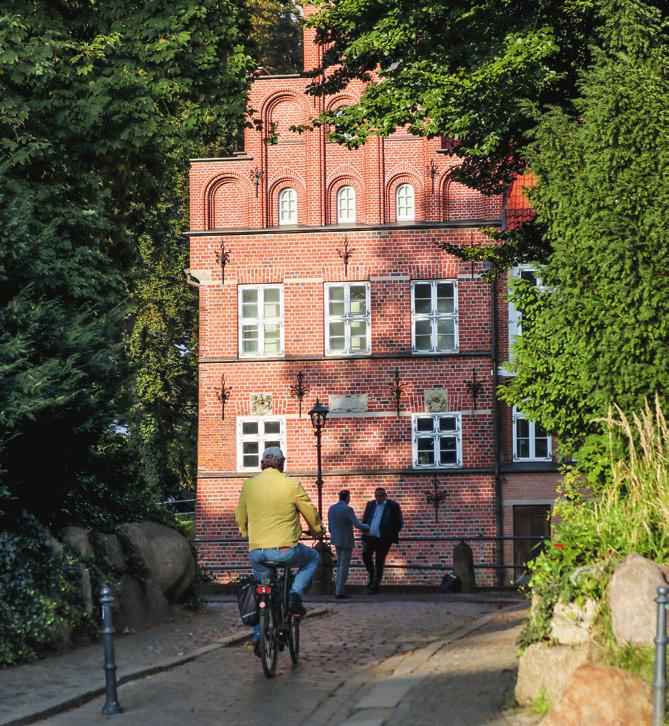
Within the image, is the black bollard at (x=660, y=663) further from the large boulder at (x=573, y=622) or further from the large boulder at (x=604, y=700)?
the large boulder at (x=573, y=622)

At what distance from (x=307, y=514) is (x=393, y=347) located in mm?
22890

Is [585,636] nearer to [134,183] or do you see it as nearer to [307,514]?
[307,514]

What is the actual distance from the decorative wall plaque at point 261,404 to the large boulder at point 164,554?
17897 millimetres

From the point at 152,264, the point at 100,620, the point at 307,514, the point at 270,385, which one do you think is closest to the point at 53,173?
the point at 100,620

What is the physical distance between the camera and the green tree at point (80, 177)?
13.8 m

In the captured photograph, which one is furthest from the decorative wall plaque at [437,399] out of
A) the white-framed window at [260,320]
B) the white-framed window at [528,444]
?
the white-framed window at [260,320]

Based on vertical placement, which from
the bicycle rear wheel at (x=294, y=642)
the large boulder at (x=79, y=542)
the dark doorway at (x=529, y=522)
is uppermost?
the large boulder at (x=79, y=542)

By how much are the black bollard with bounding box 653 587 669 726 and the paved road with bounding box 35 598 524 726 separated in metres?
1.68

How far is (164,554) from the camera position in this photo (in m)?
15.8

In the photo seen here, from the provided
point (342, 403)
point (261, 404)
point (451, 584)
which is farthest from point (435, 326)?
point (451, 584)

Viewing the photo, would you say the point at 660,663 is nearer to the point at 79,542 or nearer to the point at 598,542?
the point at 598,542

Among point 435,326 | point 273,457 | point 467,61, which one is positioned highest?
point 467,61

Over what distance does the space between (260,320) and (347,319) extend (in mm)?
2244

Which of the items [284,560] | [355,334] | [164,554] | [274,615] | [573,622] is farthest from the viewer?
[355,334]
